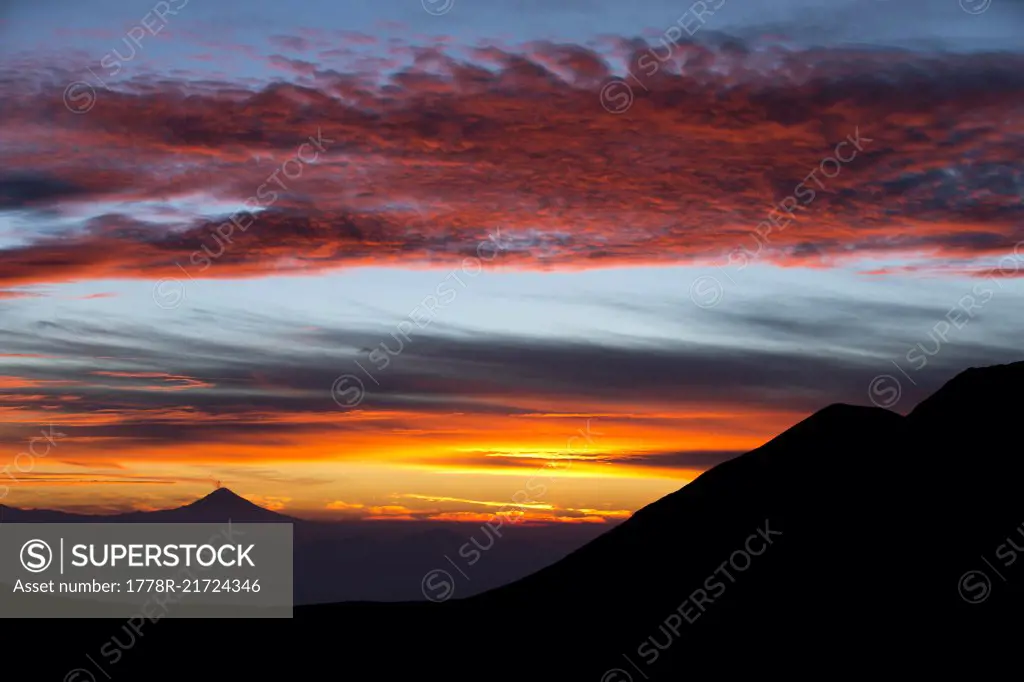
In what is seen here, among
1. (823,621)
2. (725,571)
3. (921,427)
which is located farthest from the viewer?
(921,427)

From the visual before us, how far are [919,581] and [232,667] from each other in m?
64.4

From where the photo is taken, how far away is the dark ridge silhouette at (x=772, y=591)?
8950 cm

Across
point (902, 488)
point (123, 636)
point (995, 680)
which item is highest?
point (902, 488)

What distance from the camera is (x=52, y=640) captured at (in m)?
95.9

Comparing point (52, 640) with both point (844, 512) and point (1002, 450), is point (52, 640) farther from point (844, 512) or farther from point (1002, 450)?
point (1002, 450)

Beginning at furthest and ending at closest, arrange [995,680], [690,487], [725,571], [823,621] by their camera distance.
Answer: [690,487] → [725,571] → [823,621] → [995,680]

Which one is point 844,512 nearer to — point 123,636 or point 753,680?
point 753,680

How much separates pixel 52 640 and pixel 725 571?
6905 cm

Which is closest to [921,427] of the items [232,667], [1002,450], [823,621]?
[1002,450]

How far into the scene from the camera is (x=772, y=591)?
103 metres

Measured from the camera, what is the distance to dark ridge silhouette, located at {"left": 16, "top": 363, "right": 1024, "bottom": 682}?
8950 centimetres

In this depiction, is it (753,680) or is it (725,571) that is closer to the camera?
(753,680)

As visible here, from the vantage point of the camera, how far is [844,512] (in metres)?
117

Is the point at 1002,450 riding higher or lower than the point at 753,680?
higher
